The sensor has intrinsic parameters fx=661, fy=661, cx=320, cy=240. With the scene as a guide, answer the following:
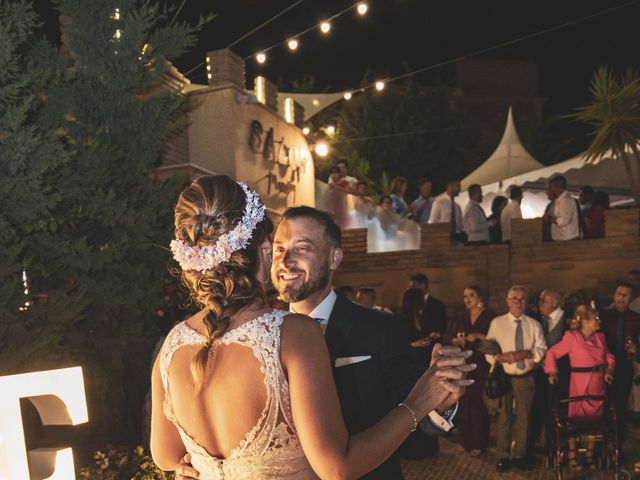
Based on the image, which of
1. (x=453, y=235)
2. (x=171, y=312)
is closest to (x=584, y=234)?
(x=453, y=235)

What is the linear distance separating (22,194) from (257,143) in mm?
8300

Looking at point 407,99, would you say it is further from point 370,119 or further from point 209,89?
point 209,89

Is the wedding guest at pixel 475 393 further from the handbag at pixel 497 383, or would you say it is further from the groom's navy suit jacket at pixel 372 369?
the groom's navy suit jacket at pixel 372 369

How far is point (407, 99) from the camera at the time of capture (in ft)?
108

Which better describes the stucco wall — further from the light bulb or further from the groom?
the groom

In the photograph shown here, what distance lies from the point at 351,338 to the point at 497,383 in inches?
191

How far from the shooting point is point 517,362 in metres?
7.07

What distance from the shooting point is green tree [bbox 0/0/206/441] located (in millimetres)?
5438

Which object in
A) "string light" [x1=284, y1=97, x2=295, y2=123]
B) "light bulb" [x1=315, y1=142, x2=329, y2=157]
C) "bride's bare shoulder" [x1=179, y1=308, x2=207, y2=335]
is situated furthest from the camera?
"light bulb" [x1=315, y1=142, x2=329, y2=157]

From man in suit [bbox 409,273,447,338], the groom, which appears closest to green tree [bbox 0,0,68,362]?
the groom

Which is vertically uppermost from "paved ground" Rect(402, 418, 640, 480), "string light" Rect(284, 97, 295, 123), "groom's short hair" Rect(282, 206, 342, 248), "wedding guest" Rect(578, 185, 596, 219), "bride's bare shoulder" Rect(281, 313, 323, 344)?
"string light" Rect(284, 97, 295, 123)

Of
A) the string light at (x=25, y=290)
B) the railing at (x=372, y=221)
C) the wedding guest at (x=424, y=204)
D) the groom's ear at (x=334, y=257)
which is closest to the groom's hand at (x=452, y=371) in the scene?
the groom's ear at (x=334, y=257)

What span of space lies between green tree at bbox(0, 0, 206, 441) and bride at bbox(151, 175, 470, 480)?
339cm

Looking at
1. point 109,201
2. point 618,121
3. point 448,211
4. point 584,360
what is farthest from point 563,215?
point 109,201
